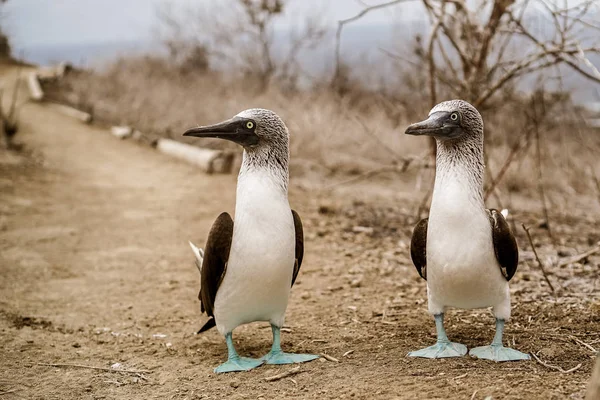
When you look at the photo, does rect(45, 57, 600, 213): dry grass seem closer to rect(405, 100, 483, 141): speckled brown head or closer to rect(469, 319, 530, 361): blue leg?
rect(405, 100, 483, 141): speckled brown head

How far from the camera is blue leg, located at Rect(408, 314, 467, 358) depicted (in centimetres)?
310

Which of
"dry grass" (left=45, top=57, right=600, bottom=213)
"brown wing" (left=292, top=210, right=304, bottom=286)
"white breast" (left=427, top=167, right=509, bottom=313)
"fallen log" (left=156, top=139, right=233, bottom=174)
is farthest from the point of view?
"fallen log" (left=156, top=139, right=233, bottom=174)

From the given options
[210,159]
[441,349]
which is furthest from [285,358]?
[210,159]

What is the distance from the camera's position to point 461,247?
2953 mm

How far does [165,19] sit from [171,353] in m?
21.2

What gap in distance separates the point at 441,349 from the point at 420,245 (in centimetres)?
52

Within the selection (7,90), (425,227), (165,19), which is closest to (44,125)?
(7,90)

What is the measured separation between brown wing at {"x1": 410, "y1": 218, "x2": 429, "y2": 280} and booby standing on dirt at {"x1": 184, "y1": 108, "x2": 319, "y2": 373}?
2.04 ft

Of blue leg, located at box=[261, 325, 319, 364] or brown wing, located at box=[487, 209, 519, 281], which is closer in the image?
brown wing, located at box=[487, 209, 519, 281]

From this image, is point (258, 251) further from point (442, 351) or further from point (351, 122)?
point (351, 122)

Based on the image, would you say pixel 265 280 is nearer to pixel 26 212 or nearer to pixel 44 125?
pixel 26 212

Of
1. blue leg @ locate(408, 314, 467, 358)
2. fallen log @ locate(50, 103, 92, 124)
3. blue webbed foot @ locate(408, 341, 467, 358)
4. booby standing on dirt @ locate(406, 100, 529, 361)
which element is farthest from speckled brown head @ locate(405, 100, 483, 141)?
fallen log @ locate(50, 103, 92, 124)

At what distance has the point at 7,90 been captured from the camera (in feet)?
62.6

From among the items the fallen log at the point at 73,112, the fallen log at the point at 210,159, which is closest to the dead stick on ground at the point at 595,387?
the fallen log at the point at 210,159
